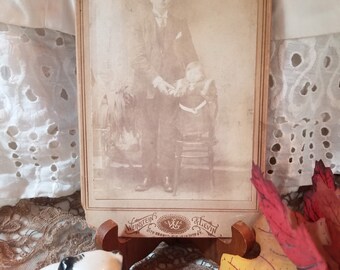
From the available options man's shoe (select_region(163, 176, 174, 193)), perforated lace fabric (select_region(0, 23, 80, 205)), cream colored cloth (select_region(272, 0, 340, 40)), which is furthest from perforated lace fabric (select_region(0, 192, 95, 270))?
cream colored cloth (select_region(272, 0, 340, 40))

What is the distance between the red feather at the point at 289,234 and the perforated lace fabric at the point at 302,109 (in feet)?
0.53

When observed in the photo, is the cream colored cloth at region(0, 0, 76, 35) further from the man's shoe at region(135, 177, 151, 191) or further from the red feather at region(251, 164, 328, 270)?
the red feather at region(251, 164, 328, 270)

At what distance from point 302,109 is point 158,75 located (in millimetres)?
216

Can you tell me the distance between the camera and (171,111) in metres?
0.58

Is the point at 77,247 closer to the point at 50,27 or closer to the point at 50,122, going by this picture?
the point at 50,122

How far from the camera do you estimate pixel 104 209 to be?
0.60 meters

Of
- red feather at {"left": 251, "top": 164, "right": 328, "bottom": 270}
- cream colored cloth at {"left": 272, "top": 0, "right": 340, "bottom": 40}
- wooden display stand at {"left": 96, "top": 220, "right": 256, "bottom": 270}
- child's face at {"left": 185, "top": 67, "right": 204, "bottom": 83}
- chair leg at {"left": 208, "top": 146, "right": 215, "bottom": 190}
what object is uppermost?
cream colored cloth at {"left": 272, "top": 0, "right": 340, "bottom": 40}

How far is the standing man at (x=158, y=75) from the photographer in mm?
557

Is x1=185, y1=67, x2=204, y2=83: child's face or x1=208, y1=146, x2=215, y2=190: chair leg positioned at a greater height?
x1=185, y1=67, x2=204, y2=83: child's face

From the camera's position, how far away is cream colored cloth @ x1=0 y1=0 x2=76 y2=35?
55 centimetres

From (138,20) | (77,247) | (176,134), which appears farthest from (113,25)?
(77,247)

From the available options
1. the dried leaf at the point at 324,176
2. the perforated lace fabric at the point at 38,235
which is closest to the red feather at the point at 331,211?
the dried leaf at the point at 324,176

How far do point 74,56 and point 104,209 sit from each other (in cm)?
23

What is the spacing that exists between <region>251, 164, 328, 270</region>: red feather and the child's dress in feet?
0.45
